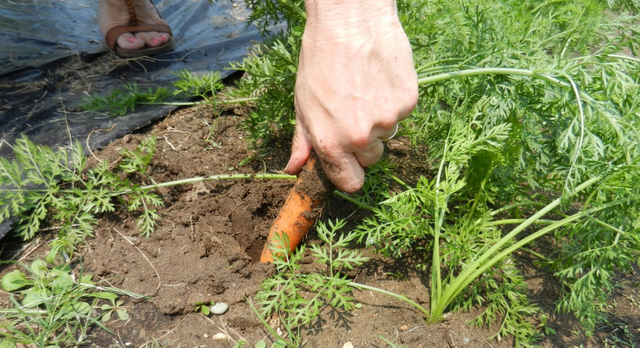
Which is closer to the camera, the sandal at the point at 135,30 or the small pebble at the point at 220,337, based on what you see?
the small pebble at the point at 220,337

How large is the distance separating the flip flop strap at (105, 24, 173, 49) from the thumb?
6.69 feet

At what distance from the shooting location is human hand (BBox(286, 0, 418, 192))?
1349 millimetres

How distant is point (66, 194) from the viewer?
6.44ft

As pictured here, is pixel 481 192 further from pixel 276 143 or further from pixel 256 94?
pixel 256 94

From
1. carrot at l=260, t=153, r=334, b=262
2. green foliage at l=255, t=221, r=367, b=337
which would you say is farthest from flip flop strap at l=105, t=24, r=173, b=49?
green foliage at l=255, t=221, r=367, b=337

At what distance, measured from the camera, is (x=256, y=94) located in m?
2.52

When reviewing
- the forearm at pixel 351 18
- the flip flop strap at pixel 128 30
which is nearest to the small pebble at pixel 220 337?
the forearm at pixel 351 18

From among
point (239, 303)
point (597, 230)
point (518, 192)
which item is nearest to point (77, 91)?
point (239, 303)

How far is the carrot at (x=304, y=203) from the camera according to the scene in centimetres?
177

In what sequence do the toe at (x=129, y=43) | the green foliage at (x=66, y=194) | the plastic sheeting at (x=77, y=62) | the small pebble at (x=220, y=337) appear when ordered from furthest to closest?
the toe at (x=129, y=43)
the plastic sheeting at (x=77, y=62)
the green foliage at (x=66, y=194)
the small pebble at (x=220, y=337)

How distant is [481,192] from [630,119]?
1.98 feet

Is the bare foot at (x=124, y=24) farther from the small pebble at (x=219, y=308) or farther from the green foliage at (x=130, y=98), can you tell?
the small pebble at (x=219, y=308)

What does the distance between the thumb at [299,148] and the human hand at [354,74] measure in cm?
16

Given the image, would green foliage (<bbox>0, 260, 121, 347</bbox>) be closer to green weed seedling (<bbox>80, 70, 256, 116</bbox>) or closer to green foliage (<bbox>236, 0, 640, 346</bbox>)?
green foliage (<bbox>236, 0, 640, 346</bbox>)
